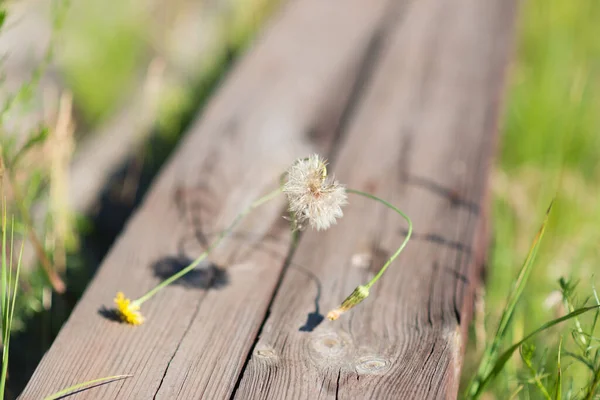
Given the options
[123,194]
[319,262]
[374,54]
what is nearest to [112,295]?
[319,262]

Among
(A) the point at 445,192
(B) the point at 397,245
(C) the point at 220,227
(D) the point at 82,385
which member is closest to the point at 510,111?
(A) the point at 445,192

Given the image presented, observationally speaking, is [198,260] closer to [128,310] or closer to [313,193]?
[128,310]

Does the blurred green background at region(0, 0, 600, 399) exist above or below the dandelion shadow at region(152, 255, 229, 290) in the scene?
below

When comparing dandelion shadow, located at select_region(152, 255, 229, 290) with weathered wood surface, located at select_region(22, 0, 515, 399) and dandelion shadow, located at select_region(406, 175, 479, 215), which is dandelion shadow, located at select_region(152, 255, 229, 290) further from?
dandelion shadow, located at select_region(406, 175, 479, 215)

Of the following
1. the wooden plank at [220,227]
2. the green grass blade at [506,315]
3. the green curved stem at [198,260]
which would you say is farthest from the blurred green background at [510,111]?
the green curved stem at [198,260]

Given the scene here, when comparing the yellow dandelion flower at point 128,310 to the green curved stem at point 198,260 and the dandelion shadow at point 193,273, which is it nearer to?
the green curved stem at point 198,260

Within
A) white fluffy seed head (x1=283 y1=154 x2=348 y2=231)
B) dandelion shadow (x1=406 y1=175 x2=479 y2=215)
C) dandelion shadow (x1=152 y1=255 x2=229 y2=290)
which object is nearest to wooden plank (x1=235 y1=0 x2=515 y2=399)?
dandelion shadow (x1=406 y1=175 x2=479 y2=215)
